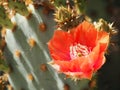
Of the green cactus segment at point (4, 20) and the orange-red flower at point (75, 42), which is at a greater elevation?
the green cactus segment at point (4, 20)

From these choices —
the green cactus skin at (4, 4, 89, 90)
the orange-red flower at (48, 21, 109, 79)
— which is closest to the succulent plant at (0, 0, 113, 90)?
the green cactus skin at (4, 4, 89, 90)

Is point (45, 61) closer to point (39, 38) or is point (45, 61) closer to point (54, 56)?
point (39, 38)

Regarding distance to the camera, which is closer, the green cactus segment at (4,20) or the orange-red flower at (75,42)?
the orange-red flower at (75,42)

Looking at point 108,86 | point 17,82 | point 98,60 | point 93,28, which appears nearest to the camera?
point 98,60

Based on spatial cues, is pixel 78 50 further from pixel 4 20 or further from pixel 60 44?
pixel 4 20

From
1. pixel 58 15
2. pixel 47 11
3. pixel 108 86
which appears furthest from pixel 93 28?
pixel 108 86

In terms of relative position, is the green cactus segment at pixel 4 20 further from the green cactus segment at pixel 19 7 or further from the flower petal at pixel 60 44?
the flower petal at pixel 60 44

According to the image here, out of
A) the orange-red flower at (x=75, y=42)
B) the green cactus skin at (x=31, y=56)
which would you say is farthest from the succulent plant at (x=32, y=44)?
the orange-red flower at (x=75, y=42)
